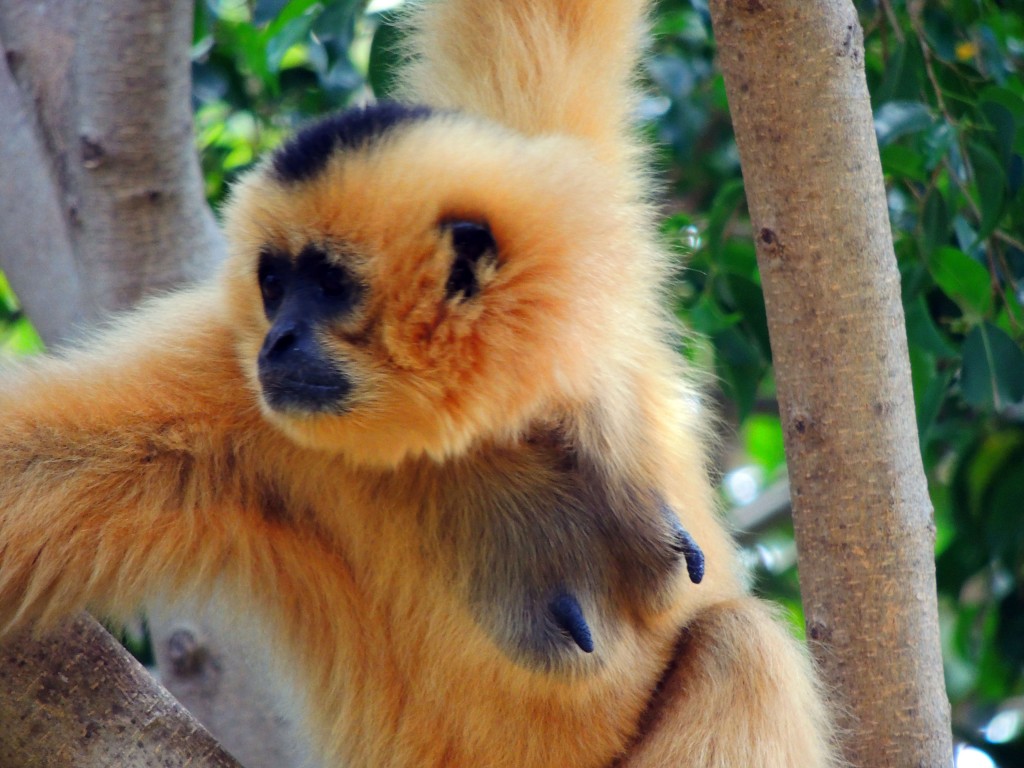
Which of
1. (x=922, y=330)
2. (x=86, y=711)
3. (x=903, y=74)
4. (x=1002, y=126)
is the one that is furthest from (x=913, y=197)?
(x=86, y=711)

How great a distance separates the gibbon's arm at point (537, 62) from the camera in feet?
10.6

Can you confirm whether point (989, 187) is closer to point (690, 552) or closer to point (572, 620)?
point (690, 552)

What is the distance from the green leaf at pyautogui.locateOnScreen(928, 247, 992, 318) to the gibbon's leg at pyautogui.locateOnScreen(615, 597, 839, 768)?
1187 millimetres

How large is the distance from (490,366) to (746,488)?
17.6ft

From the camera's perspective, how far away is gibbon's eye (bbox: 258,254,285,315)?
2.61 m

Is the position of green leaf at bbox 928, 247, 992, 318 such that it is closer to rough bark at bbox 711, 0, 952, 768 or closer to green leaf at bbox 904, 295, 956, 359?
green leaf at bbox 904, 295, 956, 359

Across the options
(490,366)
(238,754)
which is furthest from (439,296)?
(238,754)

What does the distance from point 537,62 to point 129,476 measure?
5.01ft

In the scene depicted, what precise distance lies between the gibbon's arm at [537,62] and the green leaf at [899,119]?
71 centimetres

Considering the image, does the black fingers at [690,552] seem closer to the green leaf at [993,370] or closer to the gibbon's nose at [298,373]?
the gibbon's nose at [298,373]

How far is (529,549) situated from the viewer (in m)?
2.79

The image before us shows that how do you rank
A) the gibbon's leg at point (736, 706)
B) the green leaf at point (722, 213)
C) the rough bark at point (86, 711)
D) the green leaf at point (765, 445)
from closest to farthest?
the rough bark at point (86, 711) < the gibbon's leg at point (736, 706) < the green leaf at point (722, 213) < the green leaf at point (765, 445)

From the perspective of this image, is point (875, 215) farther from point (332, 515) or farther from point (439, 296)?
point (332, 515)

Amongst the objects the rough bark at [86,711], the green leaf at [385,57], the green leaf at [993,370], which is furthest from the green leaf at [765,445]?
the rough bark at [86,711]
